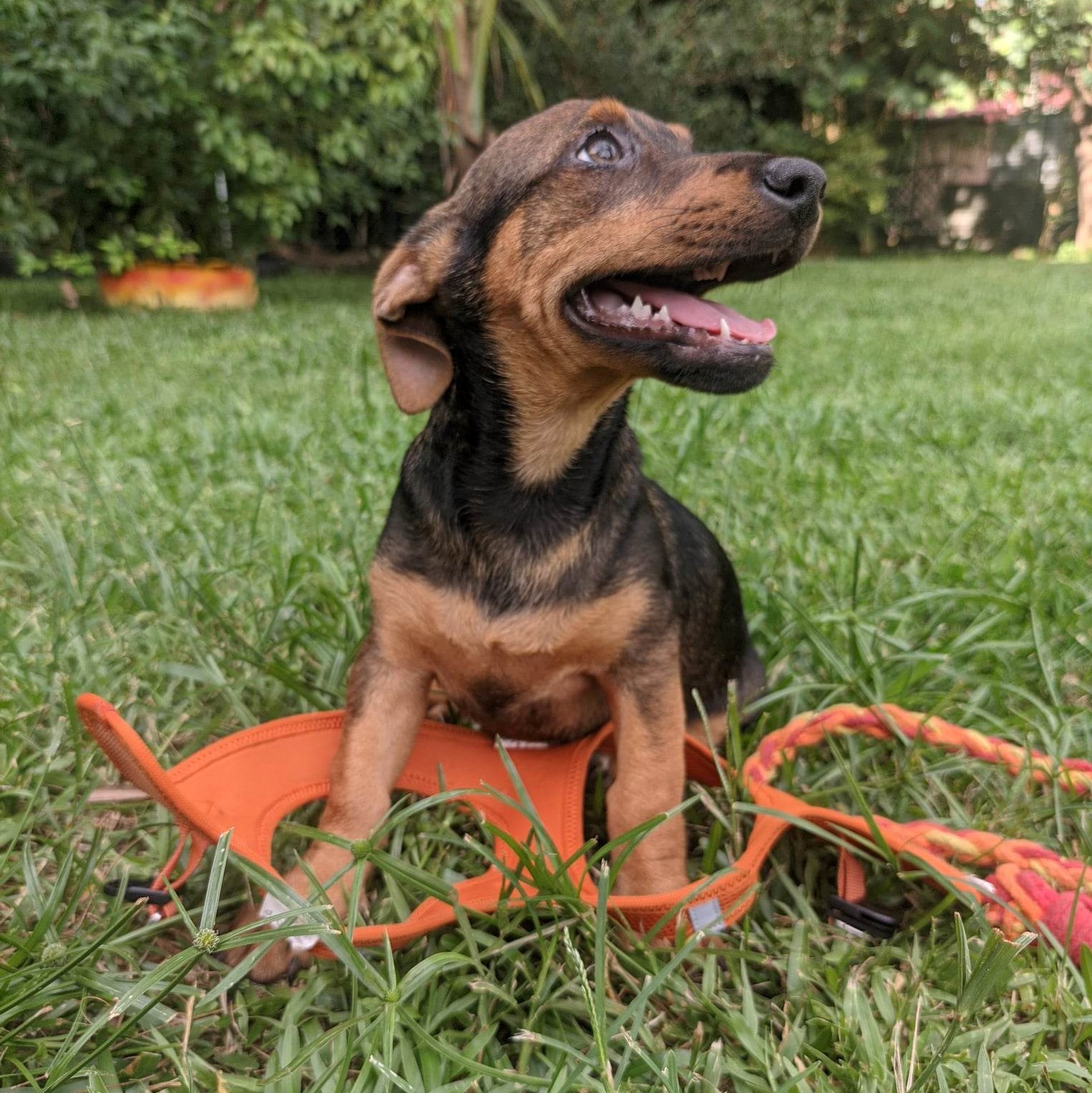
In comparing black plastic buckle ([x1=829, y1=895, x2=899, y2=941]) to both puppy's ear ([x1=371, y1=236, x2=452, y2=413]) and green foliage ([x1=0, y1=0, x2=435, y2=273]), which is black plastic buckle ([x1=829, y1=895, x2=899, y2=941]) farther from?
green foliage ([x1=0, y1=0, x2=435, y2=273])

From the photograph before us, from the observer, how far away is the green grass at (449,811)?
1.79 meters

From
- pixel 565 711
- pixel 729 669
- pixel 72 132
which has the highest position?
pixel 72 132

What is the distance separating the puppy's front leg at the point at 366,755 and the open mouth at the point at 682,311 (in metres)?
1.00

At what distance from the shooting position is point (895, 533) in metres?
4.23

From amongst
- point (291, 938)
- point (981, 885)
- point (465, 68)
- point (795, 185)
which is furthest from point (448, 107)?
point (981, 885)

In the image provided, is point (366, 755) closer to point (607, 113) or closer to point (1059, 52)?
point (607, 113)

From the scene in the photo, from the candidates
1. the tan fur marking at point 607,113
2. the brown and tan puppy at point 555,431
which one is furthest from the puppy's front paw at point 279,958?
the tan fur marking at point 607,113

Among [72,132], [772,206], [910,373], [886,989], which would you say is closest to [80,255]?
[72,132]

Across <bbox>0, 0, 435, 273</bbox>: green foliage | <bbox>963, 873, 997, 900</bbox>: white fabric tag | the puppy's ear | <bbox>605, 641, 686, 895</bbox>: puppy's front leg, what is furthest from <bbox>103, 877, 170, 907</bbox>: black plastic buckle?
<bbox>0, 0, 435, 273</bbox>: green foliage

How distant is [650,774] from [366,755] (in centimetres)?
70

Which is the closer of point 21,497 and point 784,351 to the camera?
point 21,497

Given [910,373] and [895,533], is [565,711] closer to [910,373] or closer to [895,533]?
[895,533]

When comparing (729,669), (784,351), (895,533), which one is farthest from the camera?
(784,351)

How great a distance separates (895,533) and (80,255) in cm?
Result: 975
